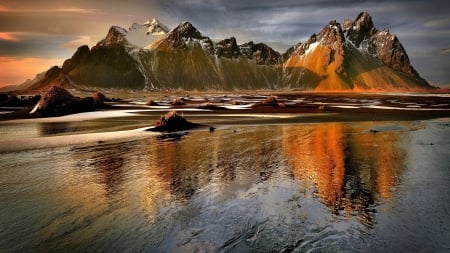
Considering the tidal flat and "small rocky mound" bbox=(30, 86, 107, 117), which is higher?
"small rocky mound" bbox=(30, 86, 107, 117)

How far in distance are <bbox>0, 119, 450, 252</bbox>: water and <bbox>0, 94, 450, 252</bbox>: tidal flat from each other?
45 mm

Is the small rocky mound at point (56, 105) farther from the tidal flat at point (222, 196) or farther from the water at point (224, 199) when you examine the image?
the water at point (224, 199)

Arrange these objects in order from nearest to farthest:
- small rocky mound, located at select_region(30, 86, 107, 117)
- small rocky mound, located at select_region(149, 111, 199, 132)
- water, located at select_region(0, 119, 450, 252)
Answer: water, located at select_region(0, 119, 450, 252), small rocky mound, located at select_region(149, 111, 199, 132), small rocky mound, located at select_region(30, 86, 107, 117)

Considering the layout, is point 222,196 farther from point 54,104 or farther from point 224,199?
point 54,104

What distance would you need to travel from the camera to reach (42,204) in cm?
1015

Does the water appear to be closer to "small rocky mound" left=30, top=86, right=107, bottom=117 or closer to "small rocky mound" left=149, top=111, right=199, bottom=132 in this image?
"small rocky mound" left=149, top=111, right=199, bottom=132

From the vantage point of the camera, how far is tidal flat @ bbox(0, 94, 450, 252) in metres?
7.98

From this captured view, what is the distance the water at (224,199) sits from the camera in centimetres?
795

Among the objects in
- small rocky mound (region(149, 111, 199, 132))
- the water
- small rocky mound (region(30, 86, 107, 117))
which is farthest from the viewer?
small rocky mound (region(30, 86, 107, 117))

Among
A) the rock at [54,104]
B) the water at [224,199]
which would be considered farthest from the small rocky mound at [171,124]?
the rock at [54,104]

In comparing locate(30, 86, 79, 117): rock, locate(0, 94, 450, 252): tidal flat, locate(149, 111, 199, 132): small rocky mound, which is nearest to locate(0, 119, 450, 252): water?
locate(0, 94, 450, 252): tidal flat

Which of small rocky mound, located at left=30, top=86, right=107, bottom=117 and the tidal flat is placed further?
small rocky mound, located at left=30, top=86, right=107, bottom=117

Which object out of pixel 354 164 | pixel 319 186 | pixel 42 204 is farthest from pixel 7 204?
pixel 354 164

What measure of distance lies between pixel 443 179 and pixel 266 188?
703cm
